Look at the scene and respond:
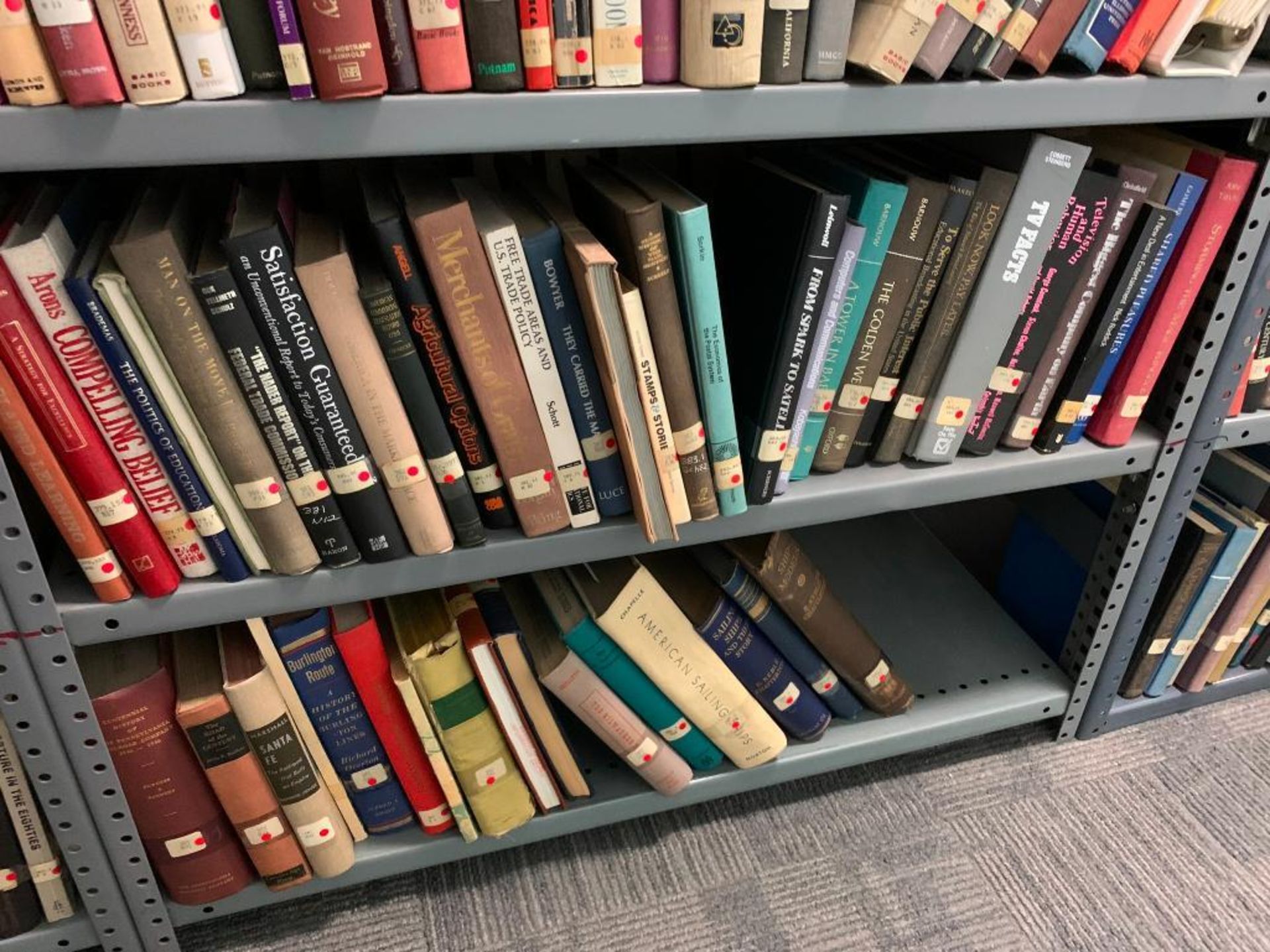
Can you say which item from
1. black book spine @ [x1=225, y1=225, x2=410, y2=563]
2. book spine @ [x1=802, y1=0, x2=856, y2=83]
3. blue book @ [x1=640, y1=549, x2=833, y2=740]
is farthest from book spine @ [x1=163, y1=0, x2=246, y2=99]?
blue book @ [x1=640, y1=549, x2=833, y2=740]

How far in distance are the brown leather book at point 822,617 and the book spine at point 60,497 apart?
0.61m

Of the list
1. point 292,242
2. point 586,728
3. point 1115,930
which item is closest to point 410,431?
point 292,242

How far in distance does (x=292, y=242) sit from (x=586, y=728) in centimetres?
72

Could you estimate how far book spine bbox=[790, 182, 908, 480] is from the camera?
85 cm

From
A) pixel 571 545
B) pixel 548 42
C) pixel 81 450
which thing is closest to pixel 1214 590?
pixel 571 545

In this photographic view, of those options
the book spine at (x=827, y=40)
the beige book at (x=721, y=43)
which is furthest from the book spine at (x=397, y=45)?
the book spine at (x=827, y=40)

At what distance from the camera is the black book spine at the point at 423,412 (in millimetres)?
762

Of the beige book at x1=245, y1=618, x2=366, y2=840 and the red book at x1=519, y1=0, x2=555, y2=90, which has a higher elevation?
the red book at x1=519, y1=0, x2=555, y2=90

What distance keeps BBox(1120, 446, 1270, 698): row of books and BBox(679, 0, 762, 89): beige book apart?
2.80ft

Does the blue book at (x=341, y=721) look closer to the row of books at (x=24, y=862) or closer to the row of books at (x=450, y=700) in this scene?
the row of books at (x=450, y=700)

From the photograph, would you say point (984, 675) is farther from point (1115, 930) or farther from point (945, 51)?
point (945, 51)

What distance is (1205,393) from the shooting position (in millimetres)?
1046

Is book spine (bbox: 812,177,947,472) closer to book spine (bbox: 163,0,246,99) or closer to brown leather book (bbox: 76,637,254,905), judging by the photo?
book spine (bbox: 163,0,246,99)

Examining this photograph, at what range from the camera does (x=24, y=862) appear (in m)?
0.94
